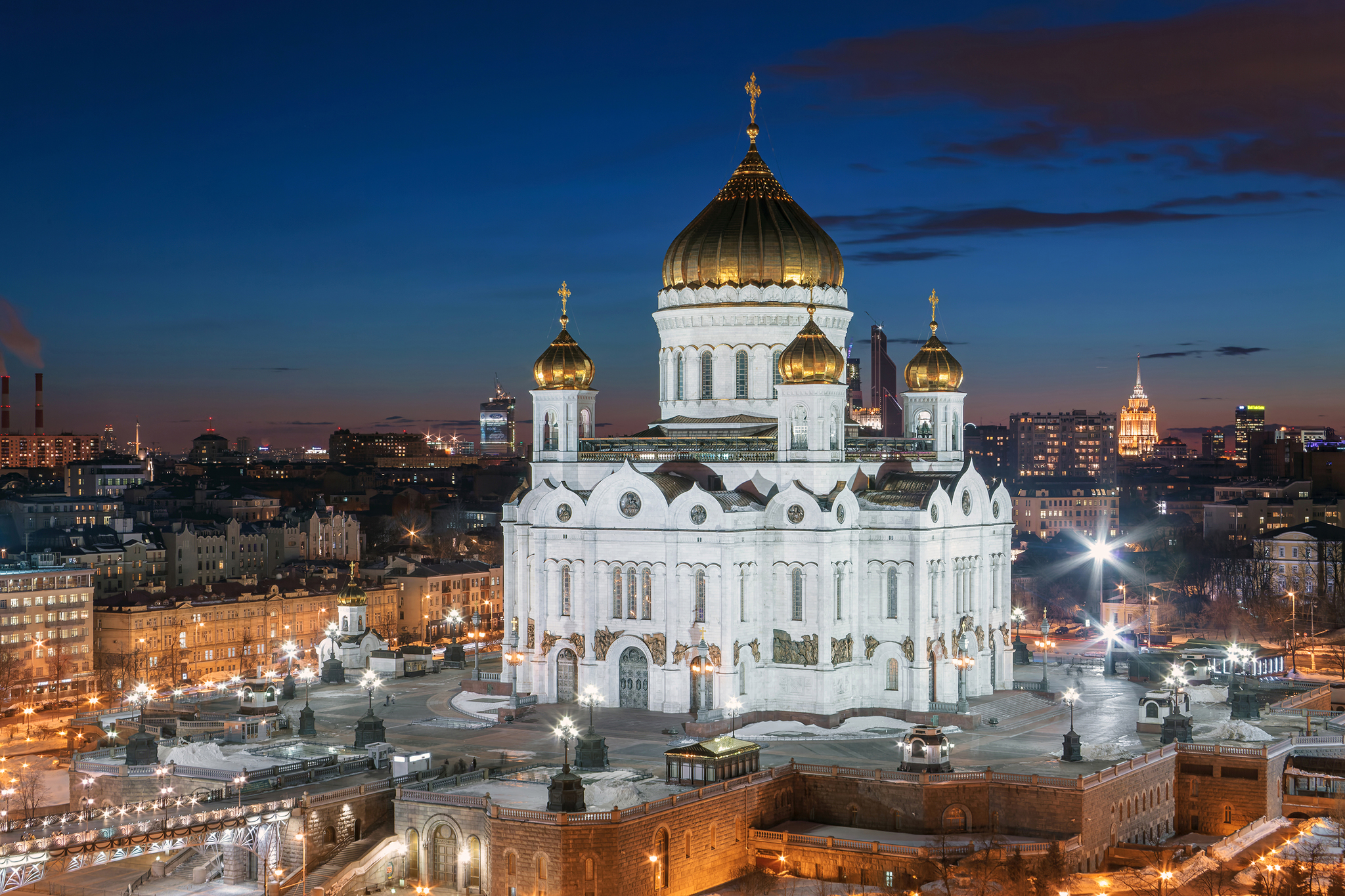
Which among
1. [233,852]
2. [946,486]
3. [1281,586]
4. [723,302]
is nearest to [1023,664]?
[946,486]

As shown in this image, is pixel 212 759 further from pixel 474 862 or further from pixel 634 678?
pixel 634 678

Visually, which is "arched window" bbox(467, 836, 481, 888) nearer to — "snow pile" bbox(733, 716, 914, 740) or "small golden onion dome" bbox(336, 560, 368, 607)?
"snow pile" bbox(733, 716, 914, 740)

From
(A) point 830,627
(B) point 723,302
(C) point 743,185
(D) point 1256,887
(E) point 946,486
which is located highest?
(C) point 743,185

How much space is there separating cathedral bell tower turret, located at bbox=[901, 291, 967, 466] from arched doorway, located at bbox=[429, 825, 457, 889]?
29.3 meters

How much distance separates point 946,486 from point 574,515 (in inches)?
545

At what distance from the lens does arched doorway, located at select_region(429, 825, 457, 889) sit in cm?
5181

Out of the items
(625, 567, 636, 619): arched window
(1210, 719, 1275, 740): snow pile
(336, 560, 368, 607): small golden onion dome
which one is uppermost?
(625, 567, 636, 619): arched window

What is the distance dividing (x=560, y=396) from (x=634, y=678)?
11961 mm

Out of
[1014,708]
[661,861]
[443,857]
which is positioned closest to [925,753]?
[661,861]

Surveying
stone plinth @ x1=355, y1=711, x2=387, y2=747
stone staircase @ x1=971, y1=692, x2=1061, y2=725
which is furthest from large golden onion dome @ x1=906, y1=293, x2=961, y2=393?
stone plinth @ x1=355, y1=711, x2=387, y2=747

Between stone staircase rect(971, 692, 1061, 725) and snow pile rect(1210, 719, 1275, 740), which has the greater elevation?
stone staircase rect(971, 692, 1061, 725)

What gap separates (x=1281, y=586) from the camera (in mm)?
125750

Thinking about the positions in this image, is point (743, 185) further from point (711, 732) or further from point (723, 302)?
point (711, 732)

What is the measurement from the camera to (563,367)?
2827 inches
